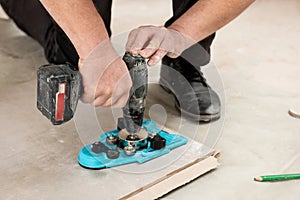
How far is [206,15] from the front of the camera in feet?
4.22

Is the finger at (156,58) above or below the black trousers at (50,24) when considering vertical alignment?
above

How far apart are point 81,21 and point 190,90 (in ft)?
1.84

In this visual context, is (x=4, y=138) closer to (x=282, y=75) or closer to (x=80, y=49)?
(x=80, y=49)

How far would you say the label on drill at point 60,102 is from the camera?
41.8 inches

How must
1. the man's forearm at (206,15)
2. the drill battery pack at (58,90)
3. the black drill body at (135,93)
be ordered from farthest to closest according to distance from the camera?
the man's forearm at (206,15) < the black drill body at (135,93) < the drill battery pack at (58,90)

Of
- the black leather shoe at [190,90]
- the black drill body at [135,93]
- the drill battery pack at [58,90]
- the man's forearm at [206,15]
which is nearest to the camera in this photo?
the drill battery pack at [58,90]

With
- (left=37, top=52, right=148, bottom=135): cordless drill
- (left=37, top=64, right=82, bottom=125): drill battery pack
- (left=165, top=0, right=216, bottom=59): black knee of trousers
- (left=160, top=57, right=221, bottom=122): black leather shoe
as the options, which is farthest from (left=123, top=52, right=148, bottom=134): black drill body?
(left=165, top=0, right=216, bottom=59): black knee of trousers

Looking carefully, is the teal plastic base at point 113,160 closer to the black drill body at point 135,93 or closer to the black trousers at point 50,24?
the black drill body at point 135,93

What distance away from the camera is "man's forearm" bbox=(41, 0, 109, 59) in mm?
1117

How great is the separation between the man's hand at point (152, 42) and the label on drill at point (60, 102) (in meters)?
0.19

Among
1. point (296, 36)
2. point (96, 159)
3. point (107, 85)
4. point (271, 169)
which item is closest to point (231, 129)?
point (271, 169)

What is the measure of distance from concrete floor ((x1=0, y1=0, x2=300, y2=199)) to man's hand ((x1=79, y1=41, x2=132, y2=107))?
22 cm

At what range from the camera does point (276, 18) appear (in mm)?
2482

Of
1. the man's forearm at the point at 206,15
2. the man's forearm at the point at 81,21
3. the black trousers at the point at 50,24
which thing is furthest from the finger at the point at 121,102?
the black trousers at the point at 50,24
